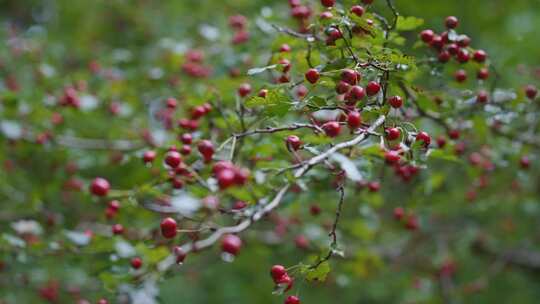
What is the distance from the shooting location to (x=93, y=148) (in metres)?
3.79

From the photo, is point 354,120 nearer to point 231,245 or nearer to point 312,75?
point 312,75

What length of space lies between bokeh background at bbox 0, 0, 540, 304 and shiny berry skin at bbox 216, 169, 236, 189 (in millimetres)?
2958

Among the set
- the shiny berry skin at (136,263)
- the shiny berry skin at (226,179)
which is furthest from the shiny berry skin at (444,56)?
the shiny berry skin at (136,263)

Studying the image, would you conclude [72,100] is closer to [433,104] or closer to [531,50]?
[433,104]

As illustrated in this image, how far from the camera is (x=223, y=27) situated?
14.1ft

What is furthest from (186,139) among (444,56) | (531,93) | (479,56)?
(531,93)

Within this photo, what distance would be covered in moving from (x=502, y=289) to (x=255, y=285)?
7.08 feet

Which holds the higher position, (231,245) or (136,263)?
(231,245)

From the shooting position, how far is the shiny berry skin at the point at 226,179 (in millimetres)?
1289

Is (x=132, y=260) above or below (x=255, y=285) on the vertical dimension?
above

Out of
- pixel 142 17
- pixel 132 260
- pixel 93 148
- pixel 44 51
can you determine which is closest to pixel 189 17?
pixel 142 17

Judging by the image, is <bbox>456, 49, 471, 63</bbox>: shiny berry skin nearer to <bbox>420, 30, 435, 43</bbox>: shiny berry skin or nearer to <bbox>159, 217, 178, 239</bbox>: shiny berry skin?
<bbox>420, 30, 435, 43</bbox>: shiny berry skin

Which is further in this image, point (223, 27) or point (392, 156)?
point (223, 27)

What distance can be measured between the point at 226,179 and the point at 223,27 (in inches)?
125
